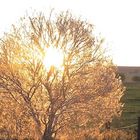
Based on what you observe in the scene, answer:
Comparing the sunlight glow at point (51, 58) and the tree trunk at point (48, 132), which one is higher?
the sunlight glow at point (51, 58)

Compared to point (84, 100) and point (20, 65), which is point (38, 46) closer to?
point (20, 65)

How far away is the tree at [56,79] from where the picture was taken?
92.9ft

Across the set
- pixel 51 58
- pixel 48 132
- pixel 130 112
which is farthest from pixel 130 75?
pixel 51 58

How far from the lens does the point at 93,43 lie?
28.9m

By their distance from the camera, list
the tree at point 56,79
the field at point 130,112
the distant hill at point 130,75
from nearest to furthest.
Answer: the tree at point 56,79 < the field at point 130,112 < the distant hill at point 130,75

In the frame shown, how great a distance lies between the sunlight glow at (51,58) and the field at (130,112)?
13792 mm

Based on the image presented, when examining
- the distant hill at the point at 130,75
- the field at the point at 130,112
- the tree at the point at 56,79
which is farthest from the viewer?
the distant hill at the point at 130,75

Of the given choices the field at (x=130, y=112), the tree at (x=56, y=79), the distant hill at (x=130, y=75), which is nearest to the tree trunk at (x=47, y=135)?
the tree at (x=56, y=79)

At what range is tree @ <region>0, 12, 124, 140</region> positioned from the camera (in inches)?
1115

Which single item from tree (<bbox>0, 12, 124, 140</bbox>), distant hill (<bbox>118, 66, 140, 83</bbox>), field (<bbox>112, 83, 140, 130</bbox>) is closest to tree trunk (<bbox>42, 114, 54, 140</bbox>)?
tree (<bbox>0, 12, 124, 140</bbox>)

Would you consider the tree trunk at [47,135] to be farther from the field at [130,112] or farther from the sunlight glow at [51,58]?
the field at [130,112]

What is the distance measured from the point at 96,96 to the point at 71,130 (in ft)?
8.17

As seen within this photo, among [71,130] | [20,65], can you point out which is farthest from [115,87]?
[20,65]

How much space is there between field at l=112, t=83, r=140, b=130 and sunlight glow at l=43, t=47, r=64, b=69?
13792mm
